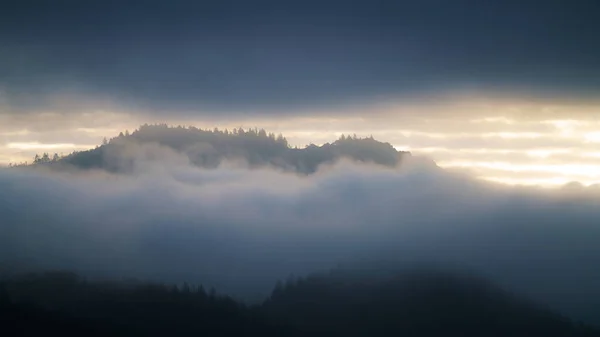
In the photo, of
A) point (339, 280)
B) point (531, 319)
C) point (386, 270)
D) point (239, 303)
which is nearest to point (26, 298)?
point (239, 303)

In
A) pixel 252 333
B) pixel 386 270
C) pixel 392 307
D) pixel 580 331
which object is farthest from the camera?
pixel 386 270

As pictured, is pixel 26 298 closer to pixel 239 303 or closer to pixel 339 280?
pixel 239 303

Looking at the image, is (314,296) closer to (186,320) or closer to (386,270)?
(386,270)

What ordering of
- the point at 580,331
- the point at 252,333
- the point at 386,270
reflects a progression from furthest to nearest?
the point at 386,270
the point at 252,333
the point at 580,331

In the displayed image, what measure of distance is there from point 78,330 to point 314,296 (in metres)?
29.5

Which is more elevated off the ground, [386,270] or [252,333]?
[386,270]

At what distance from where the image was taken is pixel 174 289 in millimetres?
83000

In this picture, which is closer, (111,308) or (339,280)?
(111,308)

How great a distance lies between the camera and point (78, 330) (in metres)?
74.9

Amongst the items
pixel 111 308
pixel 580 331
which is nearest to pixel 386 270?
pixel 580 331

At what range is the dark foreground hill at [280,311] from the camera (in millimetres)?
75125

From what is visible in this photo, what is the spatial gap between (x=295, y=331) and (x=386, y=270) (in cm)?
1777

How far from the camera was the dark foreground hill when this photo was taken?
75.1 meters

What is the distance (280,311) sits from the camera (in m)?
81.4
